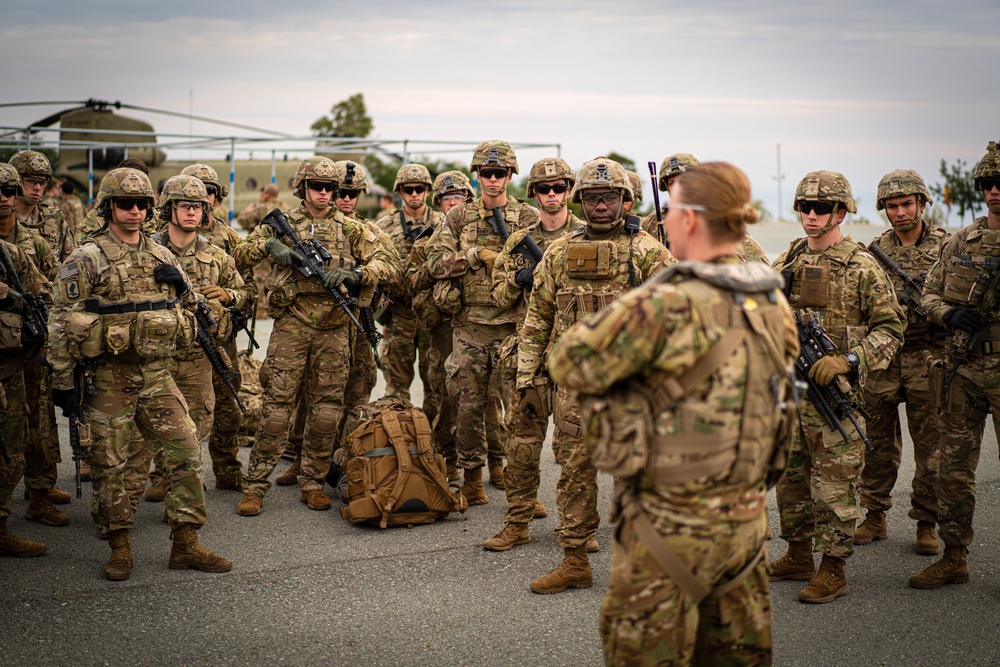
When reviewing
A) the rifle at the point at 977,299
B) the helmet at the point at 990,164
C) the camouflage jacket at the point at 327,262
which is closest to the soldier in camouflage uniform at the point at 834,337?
the rifle at the point at 977,299

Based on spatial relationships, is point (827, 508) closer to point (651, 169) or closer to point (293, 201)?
point (651, 169)

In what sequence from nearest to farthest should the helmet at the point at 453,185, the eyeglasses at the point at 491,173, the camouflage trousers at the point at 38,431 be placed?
the camouflage trousers at the point at 38,431, the eyeglasses at the point at 491,173, the helmet at the point at 453,185

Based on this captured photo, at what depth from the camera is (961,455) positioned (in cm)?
568

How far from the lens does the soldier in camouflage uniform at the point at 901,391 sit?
6500 mm

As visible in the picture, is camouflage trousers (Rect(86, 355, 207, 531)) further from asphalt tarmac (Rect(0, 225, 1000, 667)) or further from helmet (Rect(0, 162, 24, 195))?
helmet (Rect(0, 162, 24, 195))

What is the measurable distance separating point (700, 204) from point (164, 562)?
433 centimetres

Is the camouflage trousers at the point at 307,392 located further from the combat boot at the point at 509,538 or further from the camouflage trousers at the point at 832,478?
the camouflage trousers at the point at 832,478

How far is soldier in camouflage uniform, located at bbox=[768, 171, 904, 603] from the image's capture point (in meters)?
5.35

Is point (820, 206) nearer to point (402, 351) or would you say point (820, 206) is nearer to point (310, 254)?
point (310, 254)

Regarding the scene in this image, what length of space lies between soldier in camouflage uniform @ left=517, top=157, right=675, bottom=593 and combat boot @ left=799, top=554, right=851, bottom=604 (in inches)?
49.0

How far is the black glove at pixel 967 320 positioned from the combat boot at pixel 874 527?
1.59 metres

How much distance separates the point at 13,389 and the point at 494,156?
3.75m

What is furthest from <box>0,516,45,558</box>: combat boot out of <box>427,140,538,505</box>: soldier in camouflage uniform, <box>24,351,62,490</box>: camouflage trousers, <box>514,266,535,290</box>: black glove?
<box>514,266,535,290</box>: black glove

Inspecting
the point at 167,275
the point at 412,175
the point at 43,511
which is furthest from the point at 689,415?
the point at 412,175
